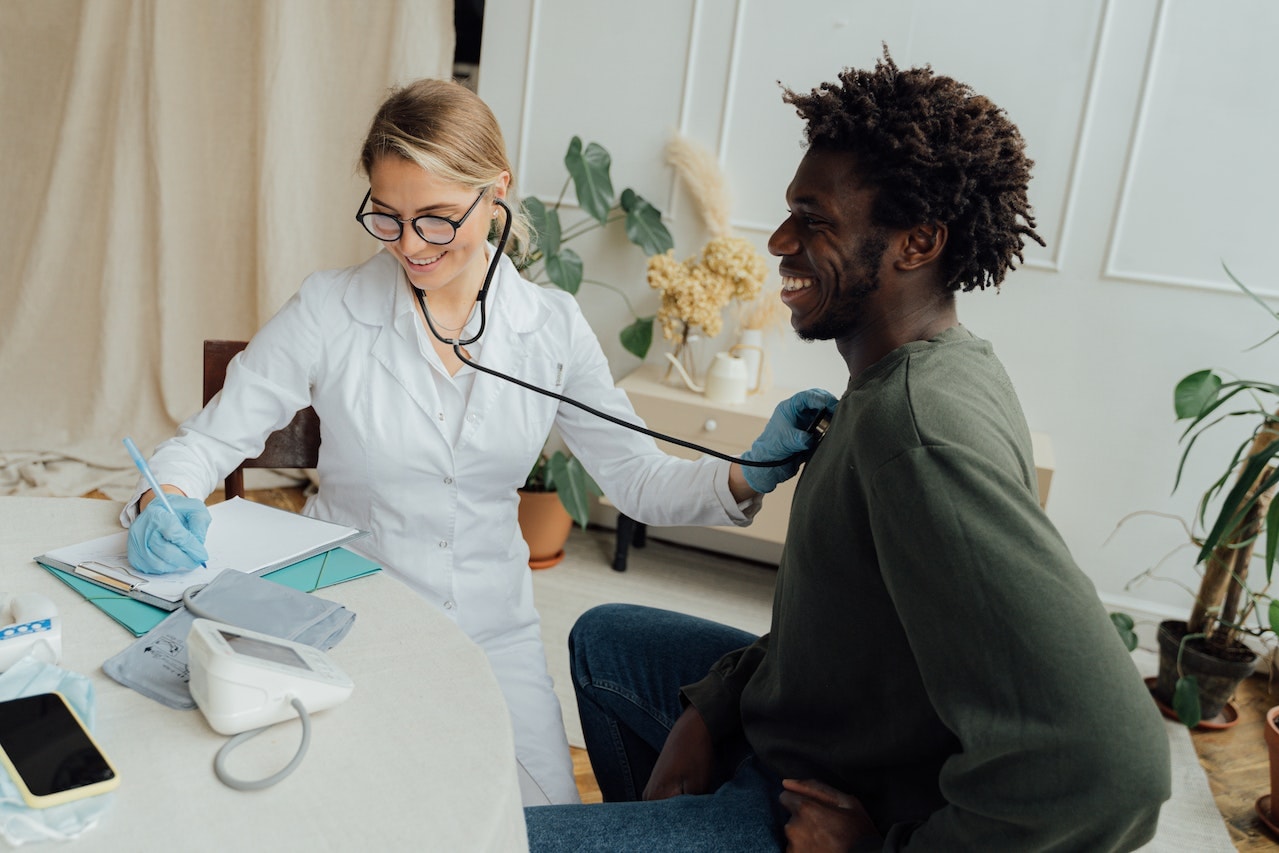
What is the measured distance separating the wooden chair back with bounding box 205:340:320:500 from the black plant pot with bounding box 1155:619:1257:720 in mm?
2000

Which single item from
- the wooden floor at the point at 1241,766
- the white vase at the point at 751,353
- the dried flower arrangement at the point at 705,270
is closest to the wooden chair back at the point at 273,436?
the wooden floor at the point at 1241,766

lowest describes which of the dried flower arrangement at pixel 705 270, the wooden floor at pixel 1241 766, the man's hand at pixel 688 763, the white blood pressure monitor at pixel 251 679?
the wooden floor at pixel 1241 766

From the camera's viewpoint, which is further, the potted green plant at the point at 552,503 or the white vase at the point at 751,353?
the white vase at the point at 751,353

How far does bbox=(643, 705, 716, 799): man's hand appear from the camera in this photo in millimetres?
1132

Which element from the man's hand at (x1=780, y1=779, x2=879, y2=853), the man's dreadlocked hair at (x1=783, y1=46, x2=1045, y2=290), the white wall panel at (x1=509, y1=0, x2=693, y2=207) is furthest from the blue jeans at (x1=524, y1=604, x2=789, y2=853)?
the white wall panel at (x1=509, y1=0, x2=693, y2=207)

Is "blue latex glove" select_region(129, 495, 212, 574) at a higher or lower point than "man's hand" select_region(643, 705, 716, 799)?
higher

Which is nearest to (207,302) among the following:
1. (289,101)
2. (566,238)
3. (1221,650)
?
(289,101)

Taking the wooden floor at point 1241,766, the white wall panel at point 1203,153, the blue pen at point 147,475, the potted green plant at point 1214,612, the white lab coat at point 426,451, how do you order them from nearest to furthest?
the blue pen at point 147,475 → the white lab coat at point 426,451 → the wooden floor at point 1241,766 → the potted green plant at point 1214,612 → the white wall panel at point 1203,153

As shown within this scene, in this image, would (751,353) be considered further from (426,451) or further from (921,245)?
(921,245)

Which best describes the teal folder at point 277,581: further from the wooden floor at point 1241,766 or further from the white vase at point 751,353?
the white vase at point 751,353

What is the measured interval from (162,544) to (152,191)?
256 centimetres

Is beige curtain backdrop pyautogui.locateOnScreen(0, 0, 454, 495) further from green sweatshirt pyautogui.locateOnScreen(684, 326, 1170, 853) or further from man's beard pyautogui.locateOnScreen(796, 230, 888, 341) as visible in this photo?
green sweatshirt pyautogui.locateOnScreen(684, 326, 1170, 853)

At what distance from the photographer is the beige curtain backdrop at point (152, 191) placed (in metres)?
3.01

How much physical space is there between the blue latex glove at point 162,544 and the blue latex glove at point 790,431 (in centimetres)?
67
